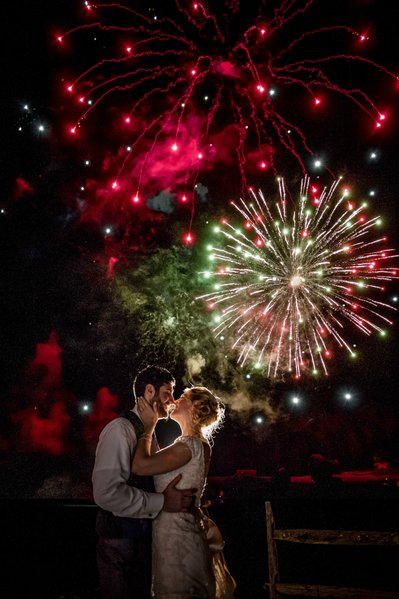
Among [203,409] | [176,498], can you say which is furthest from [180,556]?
[203,409]

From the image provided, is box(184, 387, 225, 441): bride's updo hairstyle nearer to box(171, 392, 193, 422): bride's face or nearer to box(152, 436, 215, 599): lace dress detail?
box(171, 392, 193, 422): bride's face

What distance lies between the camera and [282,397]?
91.0ft

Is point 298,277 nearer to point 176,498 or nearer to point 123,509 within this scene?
point 176,498

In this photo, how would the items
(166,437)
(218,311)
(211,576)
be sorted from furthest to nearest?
(218,311), (166,437), (211,576)

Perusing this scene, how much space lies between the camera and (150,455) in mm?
3285

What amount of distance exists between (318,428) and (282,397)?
3.04 m

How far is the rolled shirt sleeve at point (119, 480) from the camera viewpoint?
2992mm

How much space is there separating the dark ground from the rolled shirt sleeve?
2707mm

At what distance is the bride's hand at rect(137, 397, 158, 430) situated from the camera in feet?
11.1

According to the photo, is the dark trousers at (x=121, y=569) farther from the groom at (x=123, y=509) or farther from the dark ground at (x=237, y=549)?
the dark ground at (x=237, y=549)

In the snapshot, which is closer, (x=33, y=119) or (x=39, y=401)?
(x=33, y=119)

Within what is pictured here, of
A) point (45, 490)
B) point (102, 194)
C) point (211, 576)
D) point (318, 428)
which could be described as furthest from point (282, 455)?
point (211, 576)

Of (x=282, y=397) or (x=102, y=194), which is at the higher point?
(x=102, y=194)

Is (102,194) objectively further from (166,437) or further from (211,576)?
(211,576)
